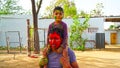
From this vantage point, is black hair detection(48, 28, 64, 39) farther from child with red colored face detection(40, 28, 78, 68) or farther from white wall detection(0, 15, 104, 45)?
white wall detection(0, 15, 104, 45)

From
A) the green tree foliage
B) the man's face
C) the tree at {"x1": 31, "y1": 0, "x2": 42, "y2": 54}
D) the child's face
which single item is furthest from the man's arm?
the green tree foliage

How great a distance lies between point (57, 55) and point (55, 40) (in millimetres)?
177

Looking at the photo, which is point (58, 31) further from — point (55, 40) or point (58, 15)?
point (58, 15)

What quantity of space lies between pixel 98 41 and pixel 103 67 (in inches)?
624

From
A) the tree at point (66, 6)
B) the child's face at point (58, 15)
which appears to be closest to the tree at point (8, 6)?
the tree at point (66, 6)

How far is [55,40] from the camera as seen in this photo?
3447mm

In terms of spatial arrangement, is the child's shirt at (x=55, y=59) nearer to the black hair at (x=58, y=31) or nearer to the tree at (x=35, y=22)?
the black hair at (x=58, y=31)

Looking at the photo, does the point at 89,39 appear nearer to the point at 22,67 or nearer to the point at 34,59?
the point at 34,59

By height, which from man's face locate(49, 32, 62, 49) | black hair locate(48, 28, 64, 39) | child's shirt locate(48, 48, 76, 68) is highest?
black hair locate(48, 28, 64, 39)

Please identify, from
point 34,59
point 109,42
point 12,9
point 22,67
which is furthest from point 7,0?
point 22,67

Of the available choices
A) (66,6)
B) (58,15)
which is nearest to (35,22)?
(58,15)

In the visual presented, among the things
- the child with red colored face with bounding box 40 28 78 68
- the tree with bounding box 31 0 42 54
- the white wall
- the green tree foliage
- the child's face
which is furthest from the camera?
the white wall

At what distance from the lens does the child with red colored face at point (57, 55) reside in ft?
11.3

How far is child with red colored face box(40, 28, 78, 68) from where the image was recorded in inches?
135
